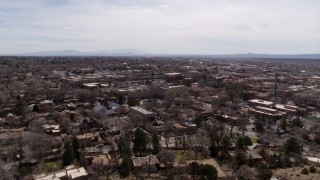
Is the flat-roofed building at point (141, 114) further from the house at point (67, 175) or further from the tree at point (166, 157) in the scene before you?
the house at point (67, 175)

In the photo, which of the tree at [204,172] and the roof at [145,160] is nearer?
the tree at [204,172]

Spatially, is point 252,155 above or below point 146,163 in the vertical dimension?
below

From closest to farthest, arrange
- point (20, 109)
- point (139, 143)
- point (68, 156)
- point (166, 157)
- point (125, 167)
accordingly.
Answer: point (125, 167) → point (68, 156) → point (166, 157) → point (139, 143) → point (20, 109)

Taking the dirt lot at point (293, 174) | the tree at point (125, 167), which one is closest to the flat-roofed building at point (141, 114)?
the tree at point (125, 167)

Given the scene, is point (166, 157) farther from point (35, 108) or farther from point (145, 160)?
point (35, 108)

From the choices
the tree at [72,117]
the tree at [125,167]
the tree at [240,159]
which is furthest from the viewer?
the tree at [72,117]


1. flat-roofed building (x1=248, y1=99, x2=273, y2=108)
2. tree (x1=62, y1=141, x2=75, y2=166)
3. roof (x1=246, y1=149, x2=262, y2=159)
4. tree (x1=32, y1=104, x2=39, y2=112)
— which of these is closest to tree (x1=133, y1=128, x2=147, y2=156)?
tree (x1=62, y1=141, x2=75, y2=166)

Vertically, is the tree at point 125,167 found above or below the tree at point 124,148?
below

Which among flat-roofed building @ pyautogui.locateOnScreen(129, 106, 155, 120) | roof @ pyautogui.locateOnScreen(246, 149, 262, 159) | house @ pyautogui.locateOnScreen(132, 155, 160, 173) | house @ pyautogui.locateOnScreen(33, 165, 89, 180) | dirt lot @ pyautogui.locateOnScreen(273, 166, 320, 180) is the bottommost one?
dirt lot @ pyautogui.locateOnScreen(273, 166, 320, 180)

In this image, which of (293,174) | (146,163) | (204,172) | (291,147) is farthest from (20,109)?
(293,174)

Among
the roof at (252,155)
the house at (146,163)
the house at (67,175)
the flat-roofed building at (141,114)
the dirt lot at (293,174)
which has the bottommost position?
the dirt lot at (293,174)

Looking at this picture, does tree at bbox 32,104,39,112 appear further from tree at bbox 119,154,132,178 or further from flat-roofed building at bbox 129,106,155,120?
tree at bbox 119,154,132,178

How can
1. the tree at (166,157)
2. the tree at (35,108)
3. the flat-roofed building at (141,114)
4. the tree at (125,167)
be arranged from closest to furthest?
1. the tree at (125,167)
2. the tree at (166,157)
3. the flat-roofed building at (141,114)
4. the tree at (35,108)
